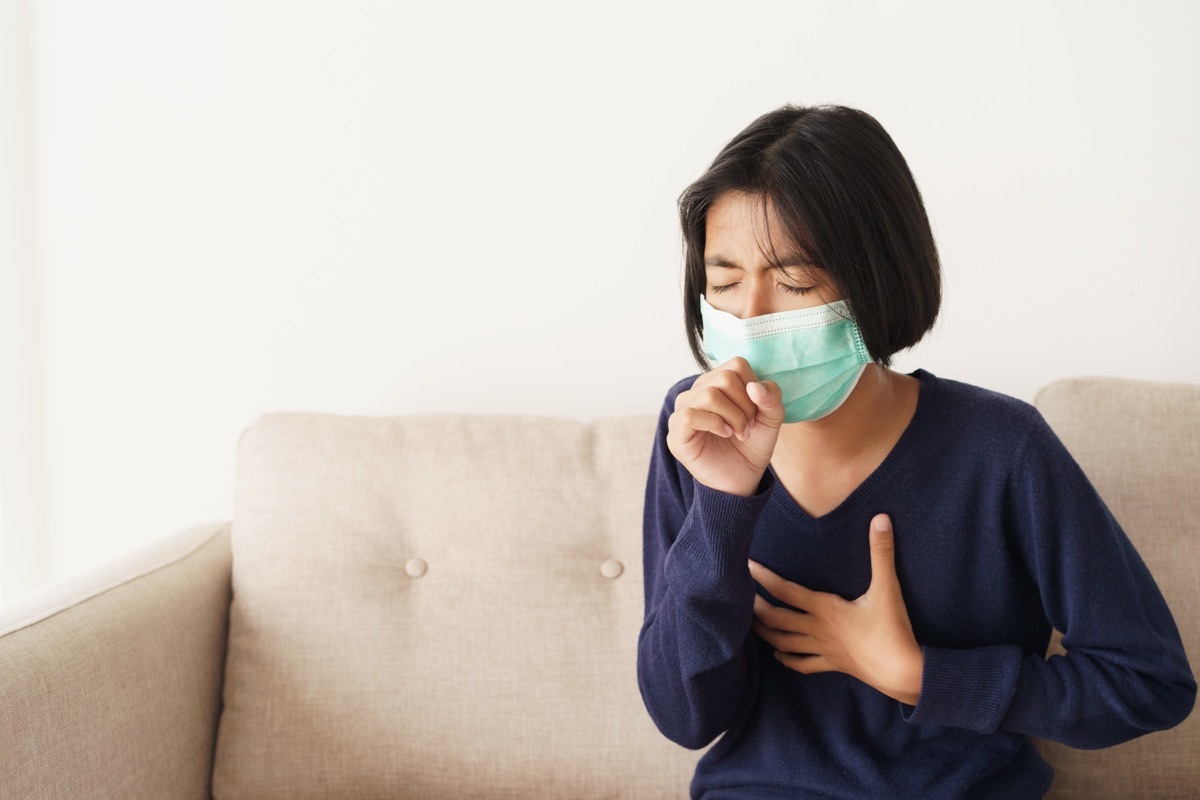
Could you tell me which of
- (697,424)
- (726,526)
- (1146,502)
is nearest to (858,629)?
(726,526)

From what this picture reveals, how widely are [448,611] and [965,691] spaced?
2.31ft

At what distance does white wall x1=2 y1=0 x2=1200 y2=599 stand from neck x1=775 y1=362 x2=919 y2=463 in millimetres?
563

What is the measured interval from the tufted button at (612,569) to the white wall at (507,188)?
351 millimetres

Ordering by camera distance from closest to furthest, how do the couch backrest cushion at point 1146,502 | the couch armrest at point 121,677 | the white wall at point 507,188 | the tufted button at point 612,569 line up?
the couch armrest at point 121,677, the couch backrest cushion at point 1146,502, the tufted button at point 612,569, the white wall at point 507,188

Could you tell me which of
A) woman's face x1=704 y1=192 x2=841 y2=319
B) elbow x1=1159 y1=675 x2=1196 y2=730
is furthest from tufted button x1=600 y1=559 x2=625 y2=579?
elbow x1=1159 y1=675 x2=1196 y2=730

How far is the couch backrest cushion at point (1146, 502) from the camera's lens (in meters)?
1.37

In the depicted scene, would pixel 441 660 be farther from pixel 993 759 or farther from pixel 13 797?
pixel 993 759

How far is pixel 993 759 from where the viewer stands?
1127mm

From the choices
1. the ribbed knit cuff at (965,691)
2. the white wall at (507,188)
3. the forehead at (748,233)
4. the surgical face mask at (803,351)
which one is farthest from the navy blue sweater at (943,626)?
the white wall at (507,188)

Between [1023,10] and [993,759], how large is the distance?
117cm

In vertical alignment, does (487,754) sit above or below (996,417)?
below

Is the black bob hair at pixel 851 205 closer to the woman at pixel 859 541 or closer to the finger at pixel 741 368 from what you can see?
the woman at pixel 859 541

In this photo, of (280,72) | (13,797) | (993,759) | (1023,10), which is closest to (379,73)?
(280,72)

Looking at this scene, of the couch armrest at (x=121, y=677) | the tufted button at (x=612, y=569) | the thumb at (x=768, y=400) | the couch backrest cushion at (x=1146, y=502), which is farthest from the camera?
the tufted button at (x=612, y=569)
